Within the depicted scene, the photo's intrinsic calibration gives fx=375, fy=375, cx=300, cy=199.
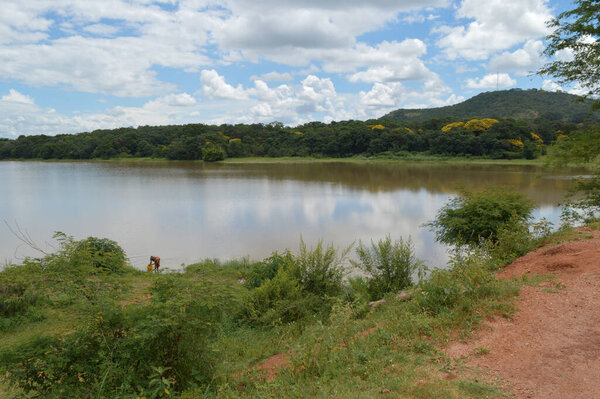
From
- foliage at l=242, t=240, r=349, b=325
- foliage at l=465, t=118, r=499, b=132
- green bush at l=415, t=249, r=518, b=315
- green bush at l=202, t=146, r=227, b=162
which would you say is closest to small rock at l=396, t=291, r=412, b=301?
green bush at l=415, t=249, r=518, b=315

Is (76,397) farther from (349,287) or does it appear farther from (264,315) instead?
(349,287)

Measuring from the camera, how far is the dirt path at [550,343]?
12.2 ft

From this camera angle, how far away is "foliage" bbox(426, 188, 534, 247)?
33.1 ft

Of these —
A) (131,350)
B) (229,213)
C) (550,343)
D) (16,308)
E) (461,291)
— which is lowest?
(16,308)

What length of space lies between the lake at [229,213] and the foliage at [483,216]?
1404 millimetres

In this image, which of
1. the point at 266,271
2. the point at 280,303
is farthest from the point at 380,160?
the point at 280,303

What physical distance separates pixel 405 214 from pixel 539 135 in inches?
1821

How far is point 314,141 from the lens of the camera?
68.6 m

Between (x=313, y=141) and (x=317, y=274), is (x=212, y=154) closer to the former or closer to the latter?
(x=313, y=141)

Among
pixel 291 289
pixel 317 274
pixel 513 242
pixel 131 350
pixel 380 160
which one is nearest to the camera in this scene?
pixel 131 350

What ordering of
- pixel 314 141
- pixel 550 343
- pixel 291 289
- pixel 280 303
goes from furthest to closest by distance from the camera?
pixel 314 141 → pixel 291 289 → pixel 280 303 → pixel 550 343

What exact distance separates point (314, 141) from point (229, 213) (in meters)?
50.9

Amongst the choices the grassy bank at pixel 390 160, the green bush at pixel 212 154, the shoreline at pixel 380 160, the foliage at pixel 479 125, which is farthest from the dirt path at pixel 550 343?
the green bush at pixel 212 154

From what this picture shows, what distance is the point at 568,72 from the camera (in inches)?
401
